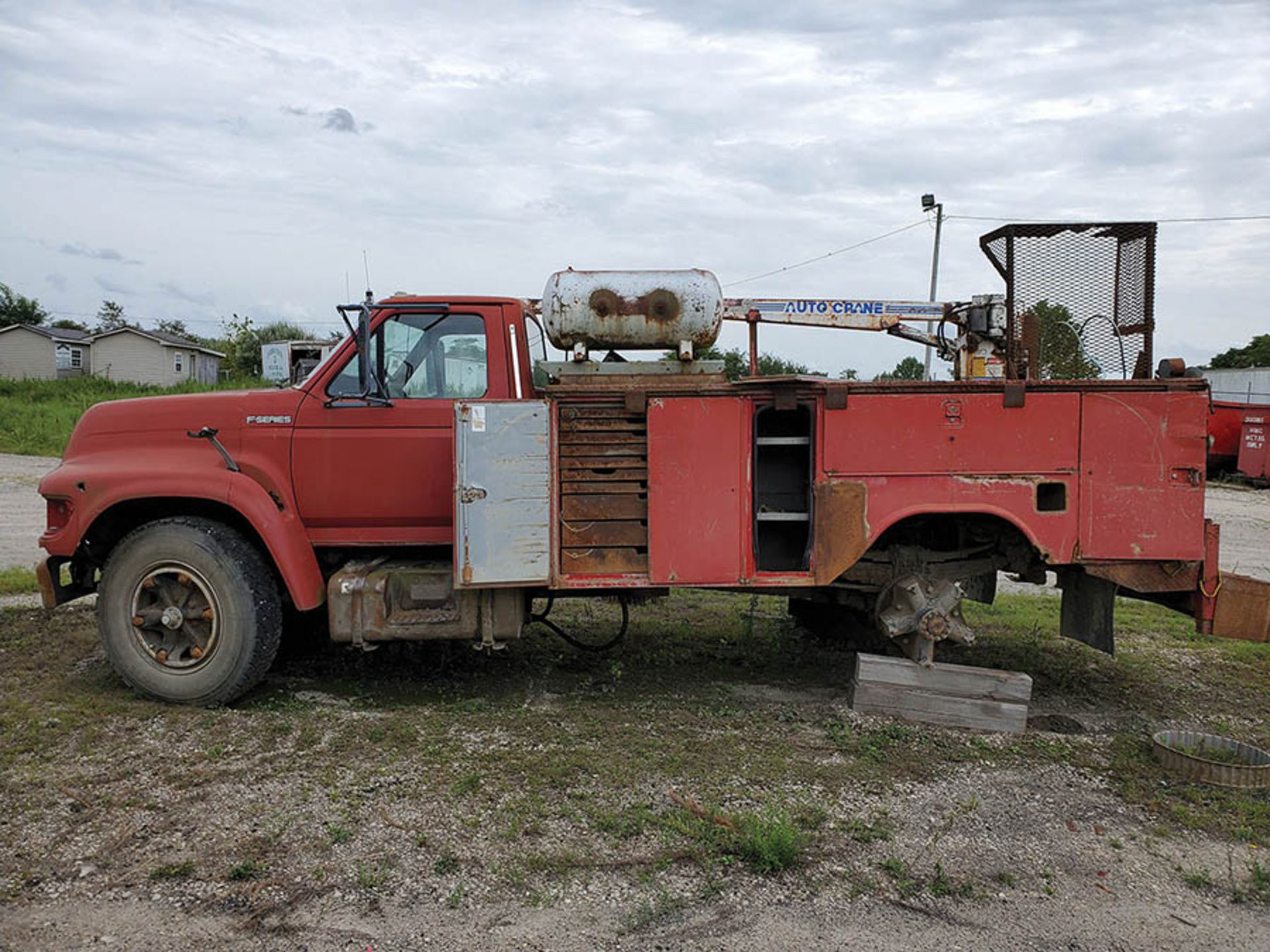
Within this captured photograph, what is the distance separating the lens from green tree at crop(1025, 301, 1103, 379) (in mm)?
5914

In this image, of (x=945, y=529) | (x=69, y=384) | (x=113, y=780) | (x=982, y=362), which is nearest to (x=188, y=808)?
(x=113, y=780)

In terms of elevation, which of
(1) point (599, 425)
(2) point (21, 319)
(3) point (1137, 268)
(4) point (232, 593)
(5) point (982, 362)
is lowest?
(4) point (232, 593)

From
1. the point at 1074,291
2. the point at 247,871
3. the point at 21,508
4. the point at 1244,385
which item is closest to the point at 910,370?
the point at 1074,291

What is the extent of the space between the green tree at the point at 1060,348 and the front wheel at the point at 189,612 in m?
4.76

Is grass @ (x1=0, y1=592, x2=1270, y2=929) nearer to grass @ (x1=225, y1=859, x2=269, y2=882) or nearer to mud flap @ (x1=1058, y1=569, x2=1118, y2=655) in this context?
grass @ (x1=225, y1=859, x2=269, y2=882)

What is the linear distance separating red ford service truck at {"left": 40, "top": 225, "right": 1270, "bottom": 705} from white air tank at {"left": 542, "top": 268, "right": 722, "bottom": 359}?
15mm

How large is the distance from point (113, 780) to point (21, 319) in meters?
63.4

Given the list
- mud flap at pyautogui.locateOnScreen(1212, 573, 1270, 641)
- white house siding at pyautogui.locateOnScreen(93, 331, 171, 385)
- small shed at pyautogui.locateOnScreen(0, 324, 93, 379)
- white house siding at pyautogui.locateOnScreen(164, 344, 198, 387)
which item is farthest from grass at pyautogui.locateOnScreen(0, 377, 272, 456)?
mud flap at pyautogui.locateOnScreen(1212, 573, 1270, 641)

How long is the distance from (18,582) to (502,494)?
6328 mm

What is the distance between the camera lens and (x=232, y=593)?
5562 millimetres

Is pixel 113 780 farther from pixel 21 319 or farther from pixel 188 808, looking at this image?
pixel 21 319

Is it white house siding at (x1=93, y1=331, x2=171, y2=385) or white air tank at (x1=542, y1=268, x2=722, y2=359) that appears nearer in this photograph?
white air tank at (x1=542, y1=268, x2=722, y2=359)

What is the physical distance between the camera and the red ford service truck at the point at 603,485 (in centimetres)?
541

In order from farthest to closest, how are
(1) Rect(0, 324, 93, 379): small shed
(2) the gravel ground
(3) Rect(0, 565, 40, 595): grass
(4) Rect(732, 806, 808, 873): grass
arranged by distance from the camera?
(1) Rect(0, 324, 93, 379): small shed < (2) the gravel ground < (3) Rect(0, 565, 40, 595): grass < (4) Rect(732, 806, 808, 873): grass
